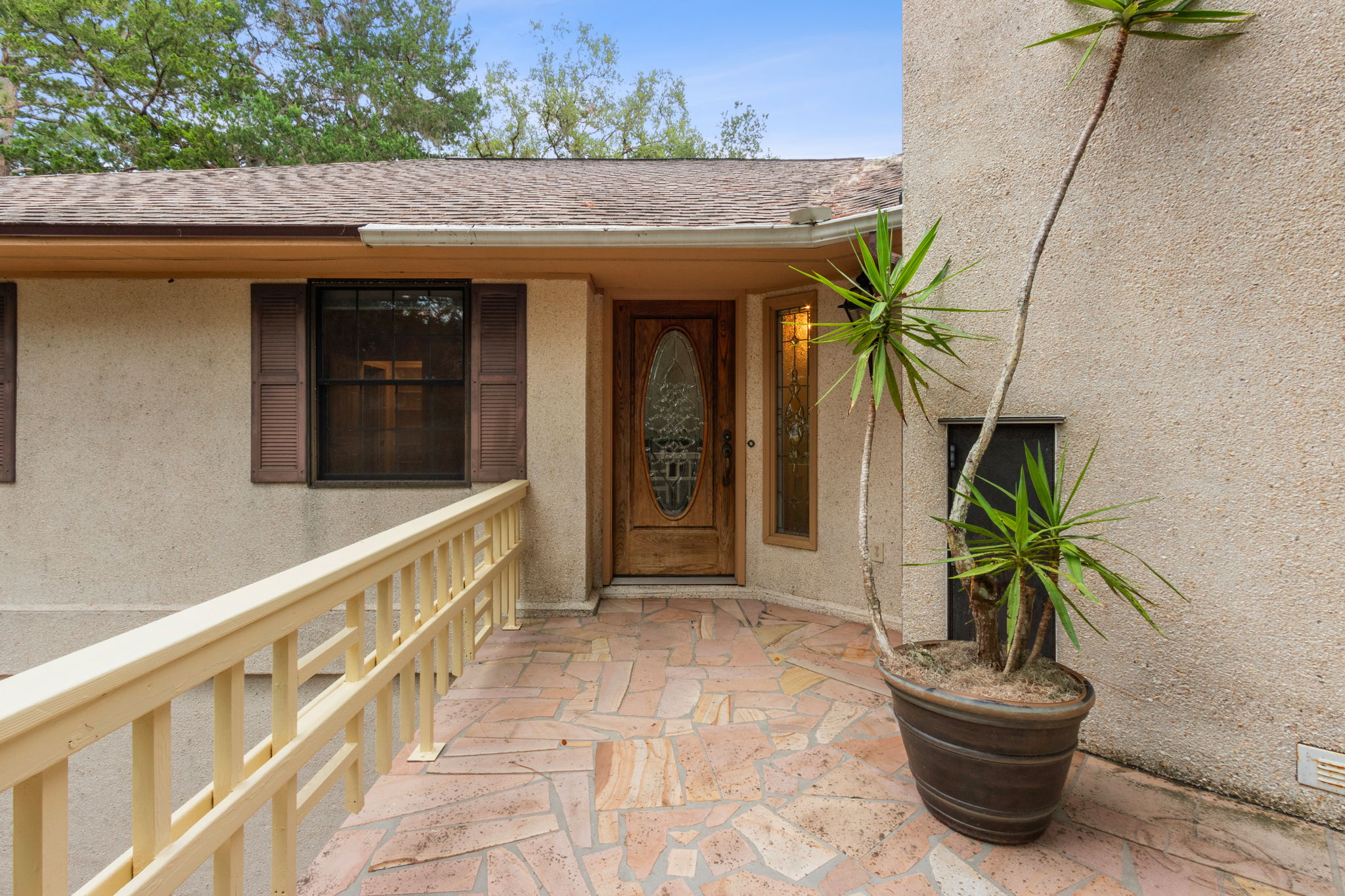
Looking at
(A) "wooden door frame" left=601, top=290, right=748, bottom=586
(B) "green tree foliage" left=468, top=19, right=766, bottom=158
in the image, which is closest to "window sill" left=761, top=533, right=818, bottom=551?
(A) "wooden door frame" left=601, top=290, right=748, bottom=586

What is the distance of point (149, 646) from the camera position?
36.2 inches

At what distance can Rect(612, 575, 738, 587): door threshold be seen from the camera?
13.8 feet

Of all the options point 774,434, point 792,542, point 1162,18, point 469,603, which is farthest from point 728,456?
point 1162,18

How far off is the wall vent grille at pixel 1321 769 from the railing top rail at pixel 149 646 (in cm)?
280

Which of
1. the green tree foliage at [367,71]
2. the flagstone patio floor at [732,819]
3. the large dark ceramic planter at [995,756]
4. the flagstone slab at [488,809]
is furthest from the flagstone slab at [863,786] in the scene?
the green tree foliage at [367,71]

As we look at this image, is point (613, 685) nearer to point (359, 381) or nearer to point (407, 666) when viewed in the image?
point (407, 666)

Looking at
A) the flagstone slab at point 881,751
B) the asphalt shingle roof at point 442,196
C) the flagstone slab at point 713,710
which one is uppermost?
the asphalt shingle roof at point 442,196

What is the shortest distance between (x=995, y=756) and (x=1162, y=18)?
2.19m

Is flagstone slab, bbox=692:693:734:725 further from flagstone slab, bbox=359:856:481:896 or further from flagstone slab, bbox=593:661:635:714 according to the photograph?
flagstone slab, bbox=359:856:481:896

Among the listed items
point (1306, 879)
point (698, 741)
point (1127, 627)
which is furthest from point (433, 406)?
point (1306, 879)

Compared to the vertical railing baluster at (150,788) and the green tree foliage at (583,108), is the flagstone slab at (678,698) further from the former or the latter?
the green tree foliage at (583,108)

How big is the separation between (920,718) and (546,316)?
306cm

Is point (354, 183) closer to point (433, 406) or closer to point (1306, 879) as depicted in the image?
point (433, 406)

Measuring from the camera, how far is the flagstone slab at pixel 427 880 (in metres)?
1.50
